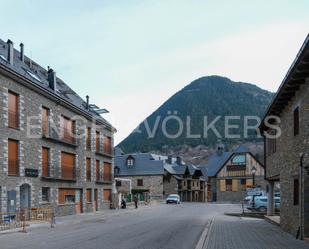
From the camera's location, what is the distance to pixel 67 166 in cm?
3450

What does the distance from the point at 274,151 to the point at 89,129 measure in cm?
1967

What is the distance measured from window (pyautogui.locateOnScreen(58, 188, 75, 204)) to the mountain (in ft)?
330

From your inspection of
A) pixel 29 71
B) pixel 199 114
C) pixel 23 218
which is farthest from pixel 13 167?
pixel 199 114

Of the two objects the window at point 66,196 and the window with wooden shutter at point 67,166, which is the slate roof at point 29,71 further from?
the window at point 66,196

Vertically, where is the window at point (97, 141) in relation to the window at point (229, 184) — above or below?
above

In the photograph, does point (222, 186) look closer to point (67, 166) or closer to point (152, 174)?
point (152, 174)

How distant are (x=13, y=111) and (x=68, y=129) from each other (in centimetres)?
870

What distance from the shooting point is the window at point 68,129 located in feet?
111

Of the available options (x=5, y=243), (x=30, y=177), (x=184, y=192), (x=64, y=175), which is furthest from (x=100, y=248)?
(x=184, y=192)

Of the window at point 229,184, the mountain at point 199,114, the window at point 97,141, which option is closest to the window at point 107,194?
the window at point 97,141

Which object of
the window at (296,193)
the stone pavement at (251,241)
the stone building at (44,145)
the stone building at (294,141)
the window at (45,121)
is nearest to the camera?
the stone pavement at (251,241)

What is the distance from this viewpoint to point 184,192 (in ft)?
272

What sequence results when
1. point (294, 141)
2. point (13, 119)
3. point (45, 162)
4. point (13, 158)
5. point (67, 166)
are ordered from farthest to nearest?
1. point (67, 166)
2. point (45, 162)
3. point (13, 119)
4. point (13, 158)
5. point (294, 141)

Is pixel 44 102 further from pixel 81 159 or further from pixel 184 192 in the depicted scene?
pixel 184 192
